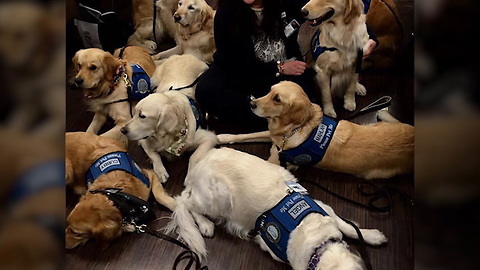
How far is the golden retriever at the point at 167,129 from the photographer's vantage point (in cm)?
259

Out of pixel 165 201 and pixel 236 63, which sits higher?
pixel 236 63

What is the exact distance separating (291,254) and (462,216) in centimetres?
156

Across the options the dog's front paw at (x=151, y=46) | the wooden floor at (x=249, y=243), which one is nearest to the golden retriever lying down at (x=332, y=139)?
the wooden floor at (x=249, y=243)

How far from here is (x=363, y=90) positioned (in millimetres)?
3297

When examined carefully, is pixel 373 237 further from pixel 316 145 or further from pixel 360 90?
pixel 360 90

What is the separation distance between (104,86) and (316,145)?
138cm

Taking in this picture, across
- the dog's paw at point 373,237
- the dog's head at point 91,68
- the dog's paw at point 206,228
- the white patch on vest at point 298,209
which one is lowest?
the dog's paw at point 206,228

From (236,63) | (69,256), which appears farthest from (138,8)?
(69,256)

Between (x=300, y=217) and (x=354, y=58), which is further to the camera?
(x=354, y=58)

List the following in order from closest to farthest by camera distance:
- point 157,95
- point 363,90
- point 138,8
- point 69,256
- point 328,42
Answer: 1. point 69,256
2. point 157,95
3. point 328,42
4. point 363,90
5. point 138,8

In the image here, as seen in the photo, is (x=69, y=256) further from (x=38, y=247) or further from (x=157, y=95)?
(x=38, y=247)

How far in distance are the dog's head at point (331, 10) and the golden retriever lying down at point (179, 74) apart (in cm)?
85

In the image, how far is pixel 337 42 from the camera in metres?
2.93

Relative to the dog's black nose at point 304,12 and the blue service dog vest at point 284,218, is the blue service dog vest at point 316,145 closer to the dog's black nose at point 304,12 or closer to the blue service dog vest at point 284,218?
the blue service dog vest at point 284,218
